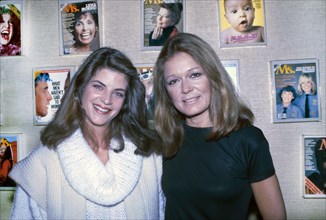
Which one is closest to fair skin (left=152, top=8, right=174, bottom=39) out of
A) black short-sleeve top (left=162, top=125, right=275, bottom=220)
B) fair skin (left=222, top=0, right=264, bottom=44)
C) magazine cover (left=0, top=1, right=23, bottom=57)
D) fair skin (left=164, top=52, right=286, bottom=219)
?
fair skin (left=222, top=0, right=264, bottom=44)

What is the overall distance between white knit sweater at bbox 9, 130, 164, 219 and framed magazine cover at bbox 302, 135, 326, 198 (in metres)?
0.82

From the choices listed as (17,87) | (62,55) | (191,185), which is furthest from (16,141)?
(191,185)

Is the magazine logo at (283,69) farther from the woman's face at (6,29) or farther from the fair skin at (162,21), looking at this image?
the woman's face at (6,29)

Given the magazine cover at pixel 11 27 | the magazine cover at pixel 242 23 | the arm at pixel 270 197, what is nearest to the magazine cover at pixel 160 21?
the magazine cover at pixel 242 23

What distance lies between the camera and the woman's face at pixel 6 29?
1.67m

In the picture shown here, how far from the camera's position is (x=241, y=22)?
4.75ft

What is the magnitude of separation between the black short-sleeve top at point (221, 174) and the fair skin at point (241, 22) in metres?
0.56

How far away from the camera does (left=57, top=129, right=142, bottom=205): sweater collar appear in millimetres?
1113

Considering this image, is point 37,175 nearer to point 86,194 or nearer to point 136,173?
point 86,194

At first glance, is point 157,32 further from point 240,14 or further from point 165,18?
point 240,14

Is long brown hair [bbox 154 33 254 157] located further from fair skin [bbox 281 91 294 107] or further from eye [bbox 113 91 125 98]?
fair skin [bbox 281 91 294 107]

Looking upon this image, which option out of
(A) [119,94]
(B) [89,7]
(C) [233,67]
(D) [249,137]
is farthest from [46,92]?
(D) [249,137]

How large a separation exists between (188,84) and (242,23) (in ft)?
1.90

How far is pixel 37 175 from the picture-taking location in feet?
3.68
